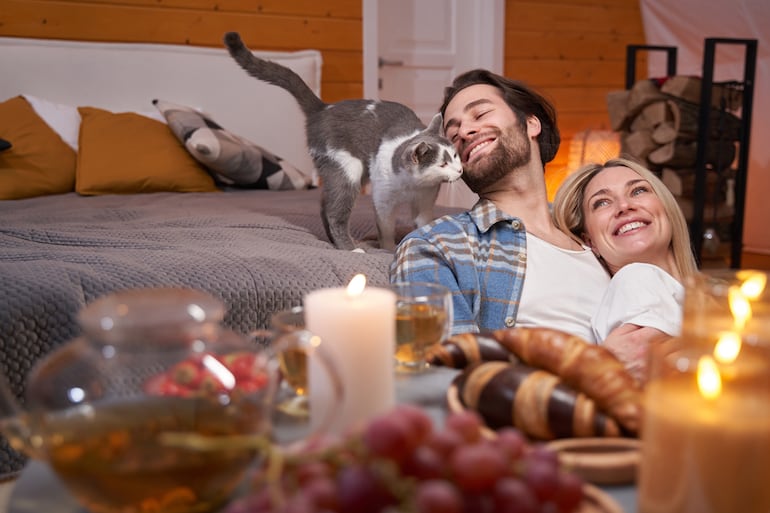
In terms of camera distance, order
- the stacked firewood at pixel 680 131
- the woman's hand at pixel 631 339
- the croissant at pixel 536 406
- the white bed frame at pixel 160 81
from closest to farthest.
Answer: the croissant at pixel 536 406
the woman's hand at pixel 631 339
the white bed frame at pixel 160 81
the stacked firewood at pixel 680 131

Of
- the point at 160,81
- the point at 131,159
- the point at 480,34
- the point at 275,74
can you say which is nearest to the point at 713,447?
the point at 275,74

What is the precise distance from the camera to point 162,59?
135 inches

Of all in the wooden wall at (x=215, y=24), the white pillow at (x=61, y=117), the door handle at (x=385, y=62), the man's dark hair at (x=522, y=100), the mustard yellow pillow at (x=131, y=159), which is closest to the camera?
the man's dark hair at (x=522, y=100)

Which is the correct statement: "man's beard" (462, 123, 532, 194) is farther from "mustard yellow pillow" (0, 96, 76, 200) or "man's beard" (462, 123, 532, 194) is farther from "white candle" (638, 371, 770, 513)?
"mustard yellow pillow" (0, 96, 76, 200)

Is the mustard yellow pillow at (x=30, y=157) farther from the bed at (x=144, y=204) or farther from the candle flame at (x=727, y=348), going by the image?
the candle flame at (x=727, y=348)

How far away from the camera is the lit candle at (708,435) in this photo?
1.57 ft

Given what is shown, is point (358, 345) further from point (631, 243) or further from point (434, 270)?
point (631, 243)

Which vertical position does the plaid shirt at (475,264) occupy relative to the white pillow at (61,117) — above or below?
below

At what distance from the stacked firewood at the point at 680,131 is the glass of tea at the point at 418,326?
3.11 metres

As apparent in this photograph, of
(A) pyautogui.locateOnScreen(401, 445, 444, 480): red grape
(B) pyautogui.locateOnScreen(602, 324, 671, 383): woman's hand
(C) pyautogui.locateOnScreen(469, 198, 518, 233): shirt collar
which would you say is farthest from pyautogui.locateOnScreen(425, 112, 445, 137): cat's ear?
(A) pyautogui.locateOnScreen(401, 445, 444, 480): red grape

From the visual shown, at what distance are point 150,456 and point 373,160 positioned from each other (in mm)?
1231

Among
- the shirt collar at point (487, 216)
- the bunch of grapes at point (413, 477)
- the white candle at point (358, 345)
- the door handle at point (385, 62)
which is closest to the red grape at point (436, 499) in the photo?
the bunch of grapes at point (413, 477)

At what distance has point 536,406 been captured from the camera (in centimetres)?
64

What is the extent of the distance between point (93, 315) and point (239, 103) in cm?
318
